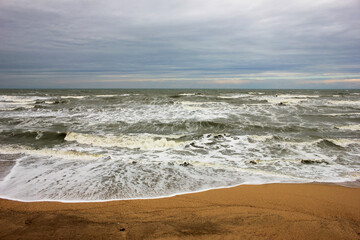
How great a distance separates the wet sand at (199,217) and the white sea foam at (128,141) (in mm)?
4697

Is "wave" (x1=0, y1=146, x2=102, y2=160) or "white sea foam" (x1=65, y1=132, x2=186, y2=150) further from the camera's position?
"white sea foam" (x1=65, y1=132, x2=186, y2=150)

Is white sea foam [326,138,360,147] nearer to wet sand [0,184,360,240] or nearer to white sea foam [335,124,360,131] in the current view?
white sea foam [335,124,360,131]

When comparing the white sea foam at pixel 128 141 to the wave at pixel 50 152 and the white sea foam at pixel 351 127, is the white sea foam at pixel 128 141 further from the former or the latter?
the white sea foam at pixel 351 127

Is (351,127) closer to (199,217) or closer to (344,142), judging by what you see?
(344,142)

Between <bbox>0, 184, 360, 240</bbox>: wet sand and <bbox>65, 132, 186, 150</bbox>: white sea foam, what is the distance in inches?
185

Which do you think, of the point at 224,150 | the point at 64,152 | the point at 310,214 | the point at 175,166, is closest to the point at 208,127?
the point at 224,150

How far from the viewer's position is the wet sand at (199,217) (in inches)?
125

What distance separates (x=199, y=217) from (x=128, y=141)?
6429 millimetres

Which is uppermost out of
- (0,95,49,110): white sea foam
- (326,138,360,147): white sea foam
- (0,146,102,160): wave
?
(0,95,49,110): white sea foam

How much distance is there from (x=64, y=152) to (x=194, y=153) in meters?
4.58

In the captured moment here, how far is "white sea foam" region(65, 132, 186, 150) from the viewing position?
9.02 meters

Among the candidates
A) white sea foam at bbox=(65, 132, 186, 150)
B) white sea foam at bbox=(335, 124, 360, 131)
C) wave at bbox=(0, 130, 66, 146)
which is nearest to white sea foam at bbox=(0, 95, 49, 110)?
wave at bbox=(0, 130, 66, 146)

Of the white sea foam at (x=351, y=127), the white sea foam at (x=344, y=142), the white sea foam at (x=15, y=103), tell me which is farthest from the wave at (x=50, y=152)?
the white sea foam at (x=15, y=103)

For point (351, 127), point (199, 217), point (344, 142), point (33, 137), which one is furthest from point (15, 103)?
point (351, 127)
